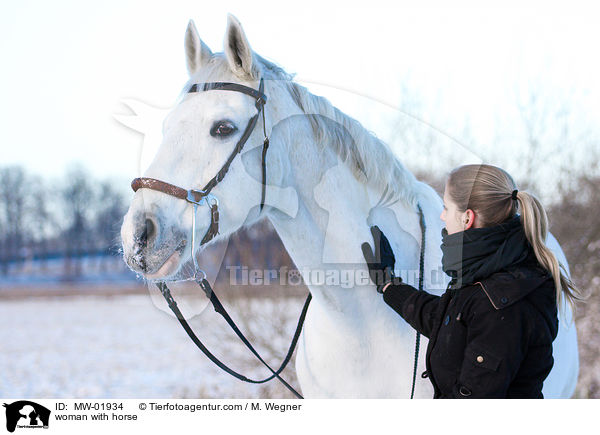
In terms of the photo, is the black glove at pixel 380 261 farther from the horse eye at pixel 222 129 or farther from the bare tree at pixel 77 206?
the bare tree at pixel 77 206

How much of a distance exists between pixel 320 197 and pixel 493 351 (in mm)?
807

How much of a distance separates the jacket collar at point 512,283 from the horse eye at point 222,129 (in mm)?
910

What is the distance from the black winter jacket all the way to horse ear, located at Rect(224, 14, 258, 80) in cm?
101

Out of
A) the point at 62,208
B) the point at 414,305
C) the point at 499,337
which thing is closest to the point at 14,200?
the point at 62,208

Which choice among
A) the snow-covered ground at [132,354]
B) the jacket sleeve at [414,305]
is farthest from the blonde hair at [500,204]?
the snow-covered ground at [132,354]

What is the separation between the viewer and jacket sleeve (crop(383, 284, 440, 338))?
172cm

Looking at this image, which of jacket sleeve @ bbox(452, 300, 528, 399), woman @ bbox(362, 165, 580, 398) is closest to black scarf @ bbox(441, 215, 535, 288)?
woman @ bbox(362, 165, 580, 398)

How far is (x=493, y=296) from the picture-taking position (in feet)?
4.69

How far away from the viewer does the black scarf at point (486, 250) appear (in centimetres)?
150

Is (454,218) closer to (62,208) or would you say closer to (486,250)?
(486,250)
